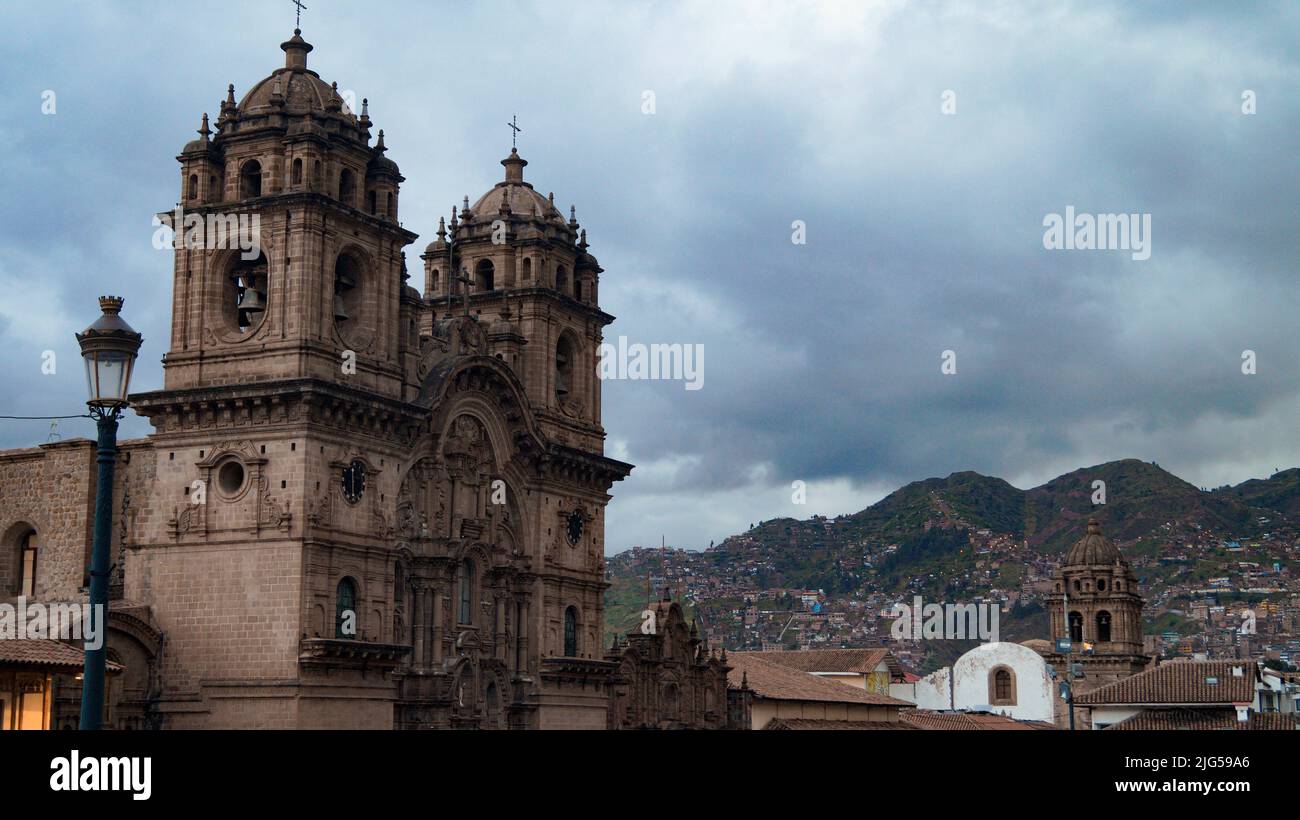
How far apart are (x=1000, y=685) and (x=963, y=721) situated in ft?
48.3

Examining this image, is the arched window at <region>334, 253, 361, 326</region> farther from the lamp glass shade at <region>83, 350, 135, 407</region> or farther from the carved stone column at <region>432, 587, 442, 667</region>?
the lamp glass shade at <region>83, 350, 135, 407</region>

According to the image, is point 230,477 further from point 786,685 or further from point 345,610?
point 786,685

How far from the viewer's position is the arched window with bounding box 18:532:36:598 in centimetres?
4481

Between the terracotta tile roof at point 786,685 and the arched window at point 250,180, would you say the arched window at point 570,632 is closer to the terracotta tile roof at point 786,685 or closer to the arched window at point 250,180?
the terracotta tile roof at point 786,685

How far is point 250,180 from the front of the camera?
43.9 m

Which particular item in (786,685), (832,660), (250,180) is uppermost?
(250,180)

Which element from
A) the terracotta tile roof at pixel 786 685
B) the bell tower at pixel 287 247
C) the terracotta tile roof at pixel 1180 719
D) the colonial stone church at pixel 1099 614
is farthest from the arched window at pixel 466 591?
the colonial stone church at pixel 1099 614

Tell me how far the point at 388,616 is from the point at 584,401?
14.4 meters

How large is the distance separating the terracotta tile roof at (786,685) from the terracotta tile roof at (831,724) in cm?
87

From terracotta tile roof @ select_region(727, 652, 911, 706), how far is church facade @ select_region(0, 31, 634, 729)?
17.6 meters

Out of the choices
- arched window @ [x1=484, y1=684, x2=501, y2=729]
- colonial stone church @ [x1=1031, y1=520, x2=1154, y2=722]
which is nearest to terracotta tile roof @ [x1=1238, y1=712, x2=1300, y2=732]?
arched window @ [x1=484, y1=684, x2=501, y2=729]

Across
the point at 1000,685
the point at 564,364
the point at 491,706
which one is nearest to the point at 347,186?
the point at 564,364

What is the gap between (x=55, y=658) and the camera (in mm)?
33344
